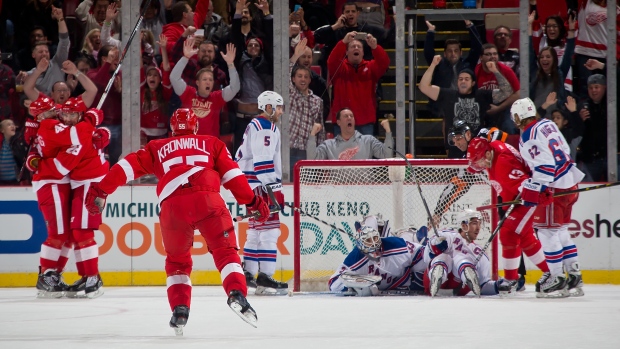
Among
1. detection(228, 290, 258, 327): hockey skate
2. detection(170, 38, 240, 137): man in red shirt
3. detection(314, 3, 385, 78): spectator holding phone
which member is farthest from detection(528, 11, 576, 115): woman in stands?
detection(228, 290, 258, 327): hockey skate

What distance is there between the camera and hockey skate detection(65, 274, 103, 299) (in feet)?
22.5

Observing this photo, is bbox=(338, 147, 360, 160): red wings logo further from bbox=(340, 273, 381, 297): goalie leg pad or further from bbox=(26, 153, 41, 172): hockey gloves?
bbox=(26, 153, 41, 172): hockey gloves

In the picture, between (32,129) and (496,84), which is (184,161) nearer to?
(32,129)

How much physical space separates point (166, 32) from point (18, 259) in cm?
238

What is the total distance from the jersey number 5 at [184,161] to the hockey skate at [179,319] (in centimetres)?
70

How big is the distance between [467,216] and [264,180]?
1.50 m

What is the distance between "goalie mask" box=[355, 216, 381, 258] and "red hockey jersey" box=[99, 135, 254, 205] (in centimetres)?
197

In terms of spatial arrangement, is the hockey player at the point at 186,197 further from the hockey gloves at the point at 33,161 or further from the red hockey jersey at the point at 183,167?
the hockey gloves at the point at 33,161

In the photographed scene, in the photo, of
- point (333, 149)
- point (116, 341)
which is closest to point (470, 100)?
point (333, 149)

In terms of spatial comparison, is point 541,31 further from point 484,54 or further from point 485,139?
point 485,139

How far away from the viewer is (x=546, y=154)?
21.2 ft

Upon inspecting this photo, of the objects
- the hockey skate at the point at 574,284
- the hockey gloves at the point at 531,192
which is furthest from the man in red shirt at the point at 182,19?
the hockey skate at the point at 574,284

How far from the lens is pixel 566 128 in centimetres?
806

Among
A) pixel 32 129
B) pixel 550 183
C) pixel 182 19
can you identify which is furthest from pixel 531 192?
pixel 182 19
